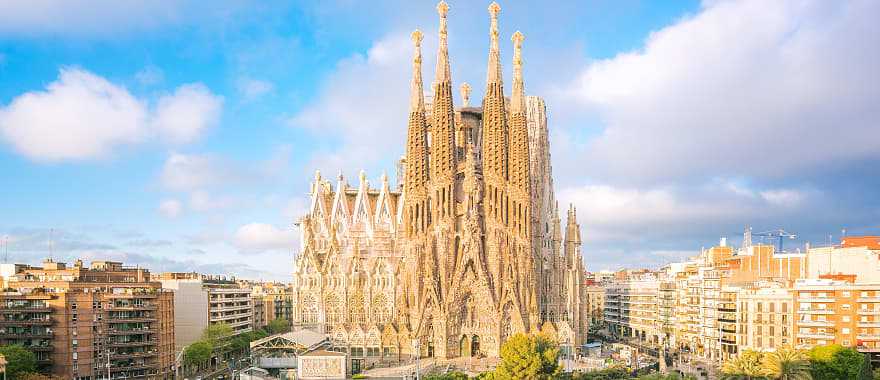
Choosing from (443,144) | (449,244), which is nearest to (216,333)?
(449,244)

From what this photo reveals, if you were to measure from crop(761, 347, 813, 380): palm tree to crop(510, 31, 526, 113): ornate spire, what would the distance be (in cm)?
3639

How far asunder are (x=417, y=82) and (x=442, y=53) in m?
3.76

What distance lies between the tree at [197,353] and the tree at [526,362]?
32605 millimetres

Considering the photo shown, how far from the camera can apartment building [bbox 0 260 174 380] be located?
55.6 metres

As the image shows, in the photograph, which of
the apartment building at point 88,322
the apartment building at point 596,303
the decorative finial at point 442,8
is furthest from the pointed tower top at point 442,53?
the apartment building at point 596,303

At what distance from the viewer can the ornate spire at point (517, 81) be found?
73062mm

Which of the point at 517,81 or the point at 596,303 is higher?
the point at 517,81

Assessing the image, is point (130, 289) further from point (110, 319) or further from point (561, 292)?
point (561, 292)

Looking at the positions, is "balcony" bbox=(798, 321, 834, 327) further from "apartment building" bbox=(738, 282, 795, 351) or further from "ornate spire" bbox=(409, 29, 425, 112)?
"ornate spire" bbox=(409, 29, 425, 112)

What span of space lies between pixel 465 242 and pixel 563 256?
15.1m

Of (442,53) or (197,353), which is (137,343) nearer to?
(197,353)

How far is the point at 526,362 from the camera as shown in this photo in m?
45.8

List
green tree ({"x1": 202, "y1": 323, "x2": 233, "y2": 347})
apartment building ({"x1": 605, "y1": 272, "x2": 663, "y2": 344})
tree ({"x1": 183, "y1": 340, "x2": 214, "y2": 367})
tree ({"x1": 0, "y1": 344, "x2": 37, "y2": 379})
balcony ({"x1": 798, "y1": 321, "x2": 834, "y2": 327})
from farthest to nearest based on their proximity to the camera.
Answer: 1. apartment building ({"x1": 605, "y1": 272, "x2": 663, "y2": 344})
2. green tree ({"x1": 202, "y1": 323, "x2": 233, "y2": 347})
3. tree ({"x1": 183, "y1": 340, "x2": 214, "y2": 367})
4. balcony ({"x1": 798, "y1": 321, "x2": 834, "y2": 327})
5. tree ({"x1": 0, "y1": 344, "x2": 37, "y2": 379})

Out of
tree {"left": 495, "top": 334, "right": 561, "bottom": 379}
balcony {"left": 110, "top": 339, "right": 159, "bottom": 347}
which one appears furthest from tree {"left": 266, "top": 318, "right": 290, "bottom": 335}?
tree {"left": 495, "top": 334, "right": 561, "bottom": 379}
